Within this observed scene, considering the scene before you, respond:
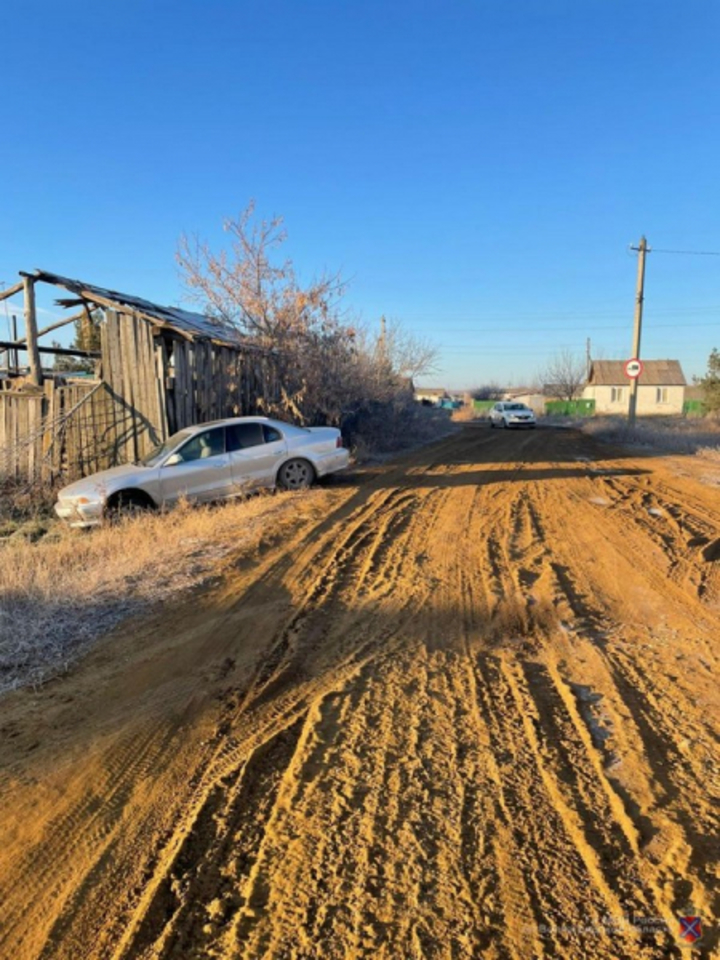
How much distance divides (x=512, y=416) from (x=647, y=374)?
4133 cm

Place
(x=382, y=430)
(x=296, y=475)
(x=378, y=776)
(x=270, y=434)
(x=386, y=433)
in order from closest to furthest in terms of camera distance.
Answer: (x=378, y=776) < (x=270, y=434) < (x=296, y=475) < (x=382, y=430) < (x=386, y=433)

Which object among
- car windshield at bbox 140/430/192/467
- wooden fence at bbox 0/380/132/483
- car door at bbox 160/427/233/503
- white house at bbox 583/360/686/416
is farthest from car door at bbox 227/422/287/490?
white house at bbox 583/360/686/416

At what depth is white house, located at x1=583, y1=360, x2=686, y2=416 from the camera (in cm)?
6614

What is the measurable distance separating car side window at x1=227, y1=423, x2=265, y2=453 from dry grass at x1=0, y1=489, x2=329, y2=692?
4.45 ft

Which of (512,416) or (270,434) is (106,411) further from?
(512,416)

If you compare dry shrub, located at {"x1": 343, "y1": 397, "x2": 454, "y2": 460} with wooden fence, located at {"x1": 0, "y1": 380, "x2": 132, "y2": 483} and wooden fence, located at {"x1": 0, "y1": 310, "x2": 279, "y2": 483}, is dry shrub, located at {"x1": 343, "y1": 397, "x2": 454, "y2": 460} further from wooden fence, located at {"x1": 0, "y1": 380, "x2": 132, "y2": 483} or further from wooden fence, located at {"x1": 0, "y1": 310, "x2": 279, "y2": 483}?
wooden fence, located at {"x1": 0, "y1": 380, "x2": 132, "y2": 483}

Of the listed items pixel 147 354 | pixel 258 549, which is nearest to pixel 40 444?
pixel 147 354

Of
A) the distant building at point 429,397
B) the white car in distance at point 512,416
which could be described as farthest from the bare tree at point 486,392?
the white car in distance at point 512,416

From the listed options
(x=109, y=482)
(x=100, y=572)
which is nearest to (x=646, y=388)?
(x=109, y=482)

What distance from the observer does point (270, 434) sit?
11.1 metres

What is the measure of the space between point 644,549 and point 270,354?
10671 millimetres

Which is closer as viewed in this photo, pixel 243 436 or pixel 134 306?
pixel 243 436

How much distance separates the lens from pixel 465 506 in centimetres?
973

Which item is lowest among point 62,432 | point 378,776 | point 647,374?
point 378,776
